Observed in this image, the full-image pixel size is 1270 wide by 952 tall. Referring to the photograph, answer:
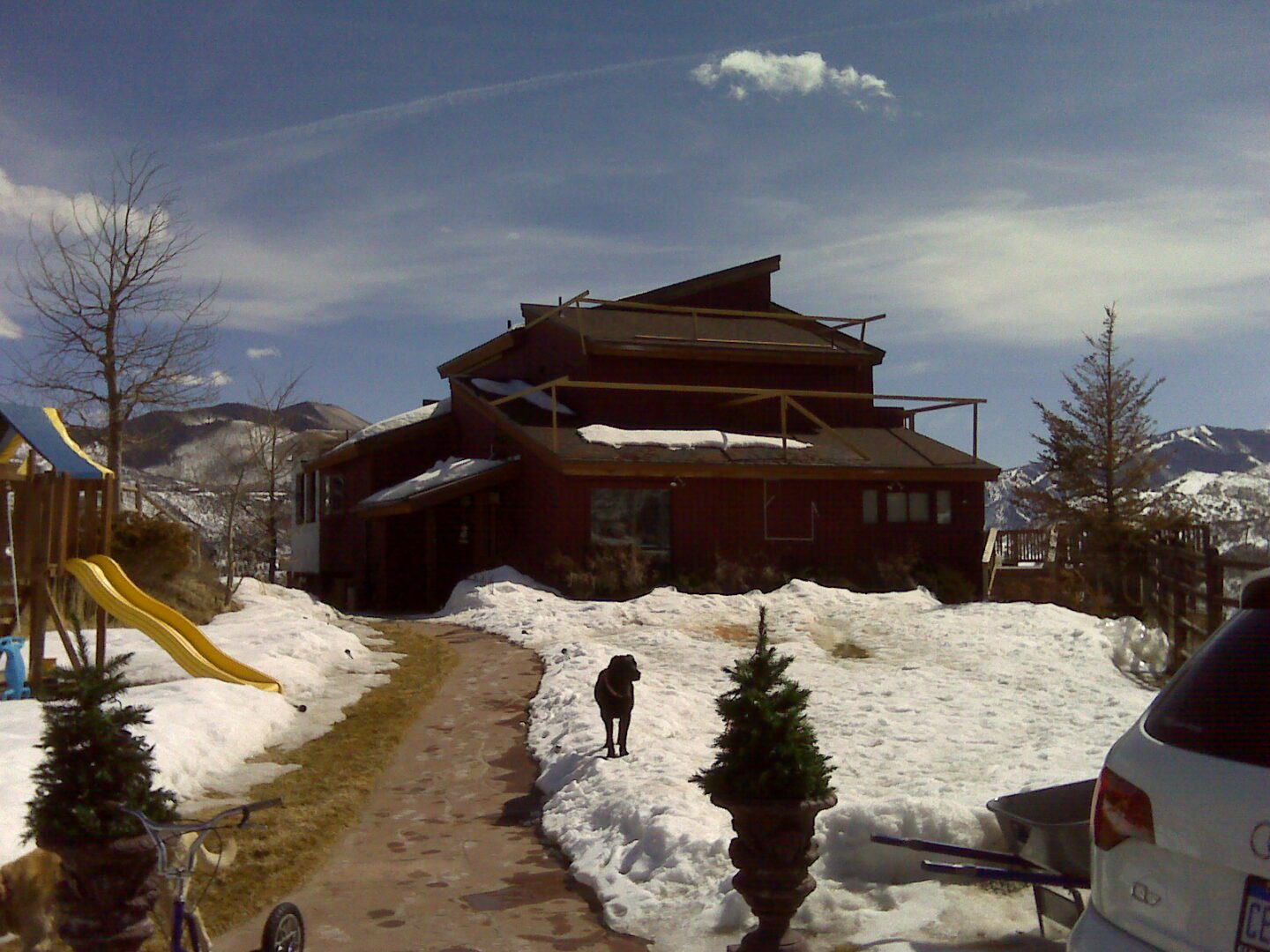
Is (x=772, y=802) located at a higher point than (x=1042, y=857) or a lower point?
higher

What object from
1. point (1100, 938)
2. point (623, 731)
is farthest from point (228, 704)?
point (1100, 938)

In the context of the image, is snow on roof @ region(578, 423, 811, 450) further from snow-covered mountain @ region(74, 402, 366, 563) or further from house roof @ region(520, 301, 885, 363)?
snow-covered mountain @ region(74, 402, 366, 563)

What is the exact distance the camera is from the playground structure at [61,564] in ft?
41.1

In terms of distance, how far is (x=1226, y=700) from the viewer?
3.03 meters

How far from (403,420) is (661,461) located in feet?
30.6

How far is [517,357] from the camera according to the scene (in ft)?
103

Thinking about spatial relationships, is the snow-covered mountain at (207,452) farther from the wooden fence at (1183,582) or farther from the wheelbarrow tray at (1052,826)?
the wheelbarrow tray at (1052,826)

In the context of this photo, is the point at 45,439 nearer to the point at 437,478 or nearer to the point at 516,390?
the point at 437,478

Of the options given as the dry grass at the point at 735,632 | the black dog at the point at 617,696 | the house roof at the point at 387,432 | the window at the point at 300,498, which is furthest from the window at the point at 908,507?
the black dog at the point at 617,696

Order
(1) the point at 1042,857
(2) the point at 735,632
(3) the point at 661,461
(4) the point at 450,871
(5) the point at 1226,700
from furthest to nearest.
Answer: (3) the point at 661,461, (2) the point at 735,632, (4) the point at 450,871, (1) the point at 1042,857, (5) the point at 1226,700

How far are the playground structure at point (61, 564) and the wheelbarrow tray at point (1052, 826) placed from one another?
8.86m

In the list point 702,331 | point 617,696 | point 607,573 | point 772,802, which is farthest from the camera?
point 702,331

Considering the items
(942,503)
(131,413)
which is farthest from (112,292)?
(942,503)

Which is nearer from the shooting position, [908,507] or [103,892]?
[103,892]
